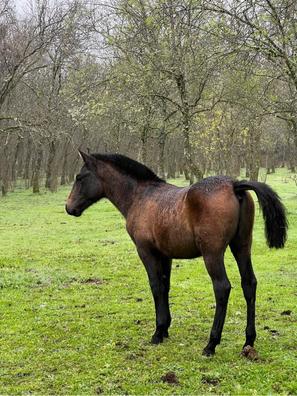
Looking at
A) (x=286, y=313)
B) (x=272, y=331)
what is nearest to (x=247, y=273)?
(x=272, y=331)

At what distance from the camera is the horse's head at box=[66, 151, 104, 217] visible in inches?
295

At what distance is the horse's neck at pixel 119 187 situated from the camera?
7.40m

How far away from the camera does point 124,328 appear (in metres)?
7.54

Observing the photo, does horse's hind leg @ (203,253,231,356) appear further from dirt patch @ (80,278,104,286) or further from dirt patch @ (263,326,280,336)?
dirt patch @ (80,278,104,286)

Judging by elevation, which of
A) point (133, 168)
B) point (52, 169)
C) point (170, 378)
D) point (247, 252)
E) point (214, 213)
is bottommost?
point (170, 378)

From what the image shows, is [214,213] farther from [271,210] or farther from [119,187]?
[119,187]

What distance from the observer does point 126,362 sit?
6.06m

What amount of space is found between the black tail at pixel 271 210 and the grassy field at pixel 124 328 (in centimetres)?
150

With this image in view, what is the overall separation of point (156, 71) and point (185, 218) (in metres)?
16.3

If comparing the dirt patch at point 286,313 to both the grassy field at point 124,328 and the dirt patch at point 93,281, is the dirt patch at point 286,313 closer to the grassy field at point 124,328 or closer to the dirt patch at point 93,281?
the grassy field at point 124,328

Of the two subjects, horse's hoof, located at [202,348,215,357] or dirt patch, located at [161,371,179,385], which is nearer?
dirt patch, located at [161,371,179,385]

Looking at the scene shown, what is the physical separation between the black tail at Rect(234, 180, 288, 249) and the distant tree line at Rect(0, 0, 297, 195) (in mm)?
4799

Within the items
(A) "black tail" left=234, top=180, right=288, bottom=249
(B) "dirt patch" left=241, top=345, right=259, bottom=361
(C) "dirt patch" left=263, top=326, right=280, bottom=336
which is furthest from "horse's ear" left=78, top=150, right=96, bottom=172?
(C) "dirt patch" left=263, top=326, right=280, bottom=336

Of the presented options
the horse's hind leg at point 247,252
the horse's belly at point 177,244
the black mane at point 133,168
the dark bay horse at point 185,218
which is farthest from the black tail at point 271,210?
the black mane at point 133,168
